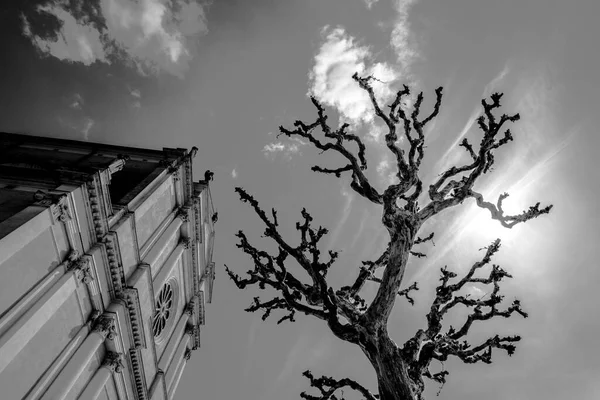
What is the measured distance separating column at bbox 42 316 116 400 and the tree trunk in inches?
391

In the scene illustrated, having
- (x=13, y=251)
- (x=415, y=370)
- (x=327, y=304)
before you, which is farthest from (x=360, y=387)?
(x=13, y=251)

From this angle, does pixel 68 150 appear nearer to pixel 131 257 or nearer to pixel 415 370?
pixel 131 257

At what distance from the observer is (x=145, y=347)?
15.3 metres

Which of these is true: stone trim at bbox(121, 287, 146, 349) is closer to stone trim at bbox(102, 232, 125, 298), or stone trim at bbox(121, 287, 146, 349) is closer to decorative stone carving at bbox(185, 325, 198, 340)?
stone trim at bbox(102, 232, 125, 298)

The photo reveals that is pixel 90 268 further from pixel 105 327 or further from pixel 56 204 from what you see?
pixel 56 204

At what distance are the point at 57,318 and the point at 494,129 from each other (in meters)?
14.5

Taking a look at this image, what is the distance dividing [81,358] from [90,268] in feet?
9.92

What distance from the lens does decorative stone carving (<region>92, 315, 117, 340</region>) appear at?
12281mm

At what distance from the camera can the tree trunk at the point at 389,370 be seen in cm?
623

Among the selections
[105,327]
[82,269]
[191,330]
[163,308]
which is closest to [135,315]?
[105,327]

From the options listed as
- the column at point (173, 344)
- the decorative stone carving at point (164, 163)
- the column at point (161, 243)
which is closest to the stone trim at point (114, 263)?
the column at point (161, 243)

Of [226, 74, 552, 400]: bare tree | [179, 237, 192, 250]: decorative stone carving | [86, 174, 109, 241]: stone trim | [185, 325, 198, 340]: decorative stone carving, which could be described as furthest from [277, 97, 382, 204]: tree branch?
[185, 325, 198, 340]: decorative stone carving

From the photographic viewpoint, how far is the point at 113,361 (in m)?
12.9

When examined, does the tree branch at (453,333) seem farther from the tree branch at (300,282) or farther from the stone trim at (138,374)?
the stone trim at (138,374)
